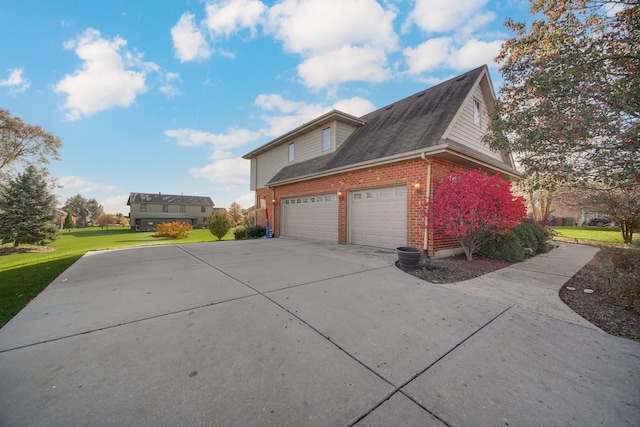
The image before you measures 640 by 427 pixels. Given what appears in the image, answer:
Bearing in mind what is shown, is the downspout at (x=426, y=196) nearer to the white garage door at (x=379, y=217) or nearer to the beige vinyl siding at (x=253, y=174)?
the white garage door at (x=379, y=217)

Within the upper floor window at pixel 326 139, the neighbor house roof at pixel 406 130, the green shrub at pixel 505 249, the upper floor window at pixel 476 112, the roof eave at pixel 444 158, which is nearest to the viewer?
the roof eave at pixel 444 158

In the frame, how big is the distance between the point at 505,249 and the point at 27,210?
24025 mm

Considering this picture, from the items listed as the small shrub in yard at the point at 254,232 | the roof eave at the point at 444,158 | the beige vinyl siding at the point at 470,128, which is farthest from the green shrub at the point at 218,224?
the beige vinyl siding at the point at 470,128

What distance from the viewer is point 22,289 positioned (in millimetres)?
4387

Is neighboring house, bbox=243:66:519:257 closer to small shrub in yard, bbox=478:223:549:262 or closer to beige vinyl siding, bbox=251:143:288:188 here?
small shrub in yard, bbox=478:223:549:262

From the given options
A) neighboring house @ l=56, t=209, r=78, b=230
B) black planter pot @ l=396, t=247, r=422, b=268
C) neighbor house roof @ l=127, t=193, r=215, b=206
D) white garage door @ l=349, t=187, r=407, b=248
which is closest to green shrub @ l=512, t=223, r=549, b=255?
white garage door @ l=349, t=187, r=407, b=248

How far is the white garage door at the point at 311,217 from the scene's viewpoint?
10336 millimetres

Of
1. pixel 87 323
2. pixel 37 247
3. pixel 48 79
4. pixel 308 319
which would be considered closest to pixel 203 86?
pixel 48 79

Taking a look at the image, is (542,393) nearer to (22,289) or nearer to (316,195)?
(22,289)

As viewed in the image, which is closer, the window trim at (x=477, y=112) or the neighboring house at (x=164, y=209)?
→ the window trim at (x=477, y=112)

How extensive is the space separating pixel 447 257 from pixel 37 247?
930 inches

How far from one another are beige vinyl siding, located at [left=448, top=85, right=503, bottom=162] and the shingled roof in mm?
487

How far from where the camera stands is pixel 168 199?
44.6 m

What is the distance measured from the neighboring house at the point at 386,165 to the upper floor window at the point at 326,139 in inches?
1.9
